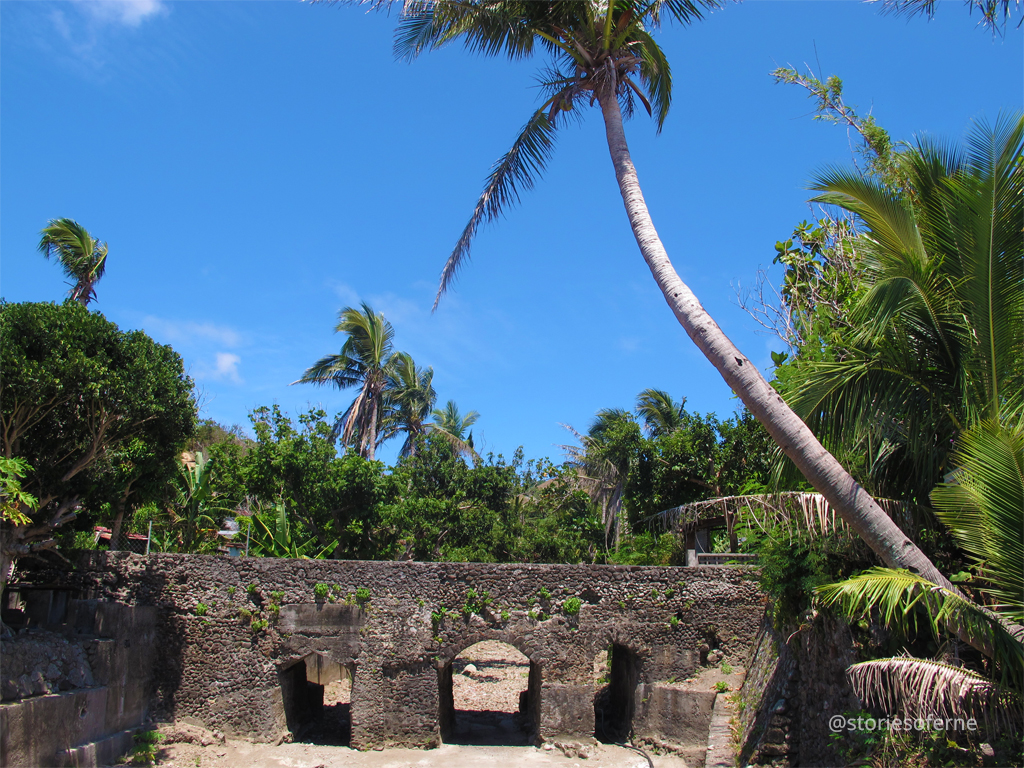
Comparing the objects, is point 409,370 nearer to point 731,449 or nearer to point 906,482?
point 731,449

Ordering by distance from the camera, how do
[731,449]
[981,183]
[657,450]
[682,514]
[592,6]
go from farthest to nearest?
[657,450] < [731,449] < [682,514] < [592,6] < [981,183]

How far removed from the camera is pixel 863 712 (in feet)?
23.0

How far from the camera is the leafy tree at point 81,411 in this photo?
9.80 meters

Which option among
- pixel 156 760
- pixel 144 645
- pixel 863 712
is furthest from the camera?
pixel 144 645

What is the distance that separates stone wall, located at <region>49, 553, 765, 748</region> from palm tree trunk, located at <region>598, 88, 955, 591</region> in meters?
7.28

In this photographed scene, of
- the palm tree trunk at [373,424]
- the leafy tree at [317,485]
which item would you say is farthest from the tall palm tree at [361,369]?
the leafy tree at [317,485]

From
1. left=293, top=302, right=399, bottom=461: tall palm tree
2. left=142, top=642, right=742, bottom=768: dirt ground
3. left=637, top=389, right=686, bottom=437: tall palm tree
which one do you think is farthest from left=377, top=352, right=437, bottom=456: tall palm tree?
left=142, top=642, right=742, bottom=768: dirt ground

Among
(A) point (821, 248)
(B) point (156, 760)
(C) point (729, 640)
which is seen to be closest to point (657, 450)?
(C) point (729, 640)

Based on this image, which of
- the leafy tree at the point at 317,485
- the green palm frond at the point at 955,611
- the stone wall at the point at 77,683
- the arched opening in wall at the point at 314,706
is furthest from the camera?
the leafy tree at the point at 317,485

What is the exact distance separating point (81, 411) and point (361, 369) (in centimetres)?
1659

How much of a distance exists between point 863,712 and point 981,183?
5121mm

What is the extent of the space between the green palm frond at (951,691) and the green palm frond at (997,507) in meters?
0.55

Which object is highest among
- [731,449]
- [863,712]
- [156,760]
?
[731,449]

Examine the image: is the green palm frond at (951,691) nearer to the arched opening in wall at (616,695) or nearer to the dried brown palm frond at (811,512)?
the dried brown palm frond at (811,512)
